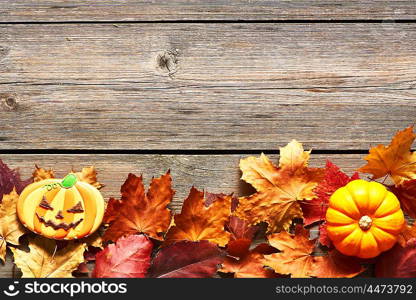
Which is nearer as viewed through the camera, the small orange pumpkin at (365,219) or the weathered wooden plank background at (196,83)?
the small orange pumpkin at (365,219)

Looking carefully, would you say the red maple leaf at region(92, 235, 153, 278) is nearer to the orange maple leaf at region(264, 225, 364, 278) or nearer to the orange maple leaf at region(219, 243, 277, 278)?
the orange maple leaf at region(219, 243, 277, 278)

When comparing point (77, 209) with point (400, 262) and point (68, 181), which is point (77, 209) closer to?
point (68, 181)

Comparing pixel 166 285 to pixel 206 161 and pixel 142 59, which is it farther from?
pixel 142 59

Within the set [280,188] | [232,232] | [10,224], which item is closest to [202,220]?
[232,232]

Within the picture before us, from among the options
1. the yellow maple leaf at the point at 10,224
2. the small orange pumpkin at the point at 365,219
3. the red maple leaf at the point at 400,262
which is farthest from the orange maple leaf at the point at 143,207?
the red maple leaf at the point at 400,262

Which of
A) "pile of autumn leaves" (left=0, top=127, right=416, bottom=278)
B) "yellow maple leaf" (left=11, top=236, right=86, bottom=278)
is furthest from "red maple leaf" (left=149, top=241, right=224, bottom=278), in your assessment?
"yellow maple leaf" (left=11, top=236, right=86, bottom=278)

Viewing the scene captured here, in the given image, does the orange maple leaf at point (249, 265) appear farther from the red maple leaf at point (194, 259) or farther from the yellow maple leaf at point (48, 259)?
the yellow maple leaf at point (48, 259)
